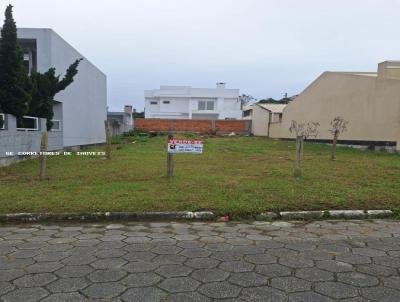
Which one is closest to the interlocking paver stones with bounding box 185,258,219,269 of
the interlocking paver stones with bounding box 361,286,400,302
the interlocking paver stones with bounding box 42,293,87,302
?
the interlocking paver stones with bounding box 42,293,87,302

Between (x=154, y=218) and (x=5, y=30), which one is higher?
(x=5, y=30)

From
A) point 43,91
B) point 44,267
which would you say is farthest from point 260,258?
point 43,91

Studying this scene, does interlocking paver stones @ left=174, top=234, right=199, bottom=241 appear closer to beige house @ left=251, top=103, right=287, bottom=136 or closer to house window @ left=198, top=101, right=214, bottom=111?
beige house @ left=251, top=103, right=287, bottom=136

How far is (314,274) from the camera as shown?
3.62 m

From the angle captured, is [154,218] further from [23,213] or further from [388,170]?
[388,170]

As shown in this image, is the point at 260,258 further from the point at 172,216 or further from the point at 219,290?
the point at 172,216

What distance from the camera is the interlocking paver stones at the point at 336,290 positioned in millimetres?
3172

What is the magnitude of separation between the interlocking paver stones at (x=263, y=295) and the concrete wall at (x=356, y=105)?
50.4 ft

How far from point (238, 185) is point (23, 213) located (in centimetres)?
414

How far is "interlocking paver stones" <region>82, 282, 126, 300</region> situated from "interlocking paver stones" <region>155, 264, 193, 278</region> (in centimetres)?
46

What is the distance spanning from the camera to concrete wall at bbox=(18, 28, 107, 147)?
16.7 metres

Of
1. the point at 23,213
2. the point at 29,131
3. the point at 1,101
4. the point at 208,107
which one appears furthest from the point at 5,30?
the point at 208,107

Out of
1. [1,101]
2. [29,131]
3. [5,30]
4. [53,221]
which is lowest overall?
[53,221]

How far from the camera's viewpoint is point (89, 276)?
357 cm
